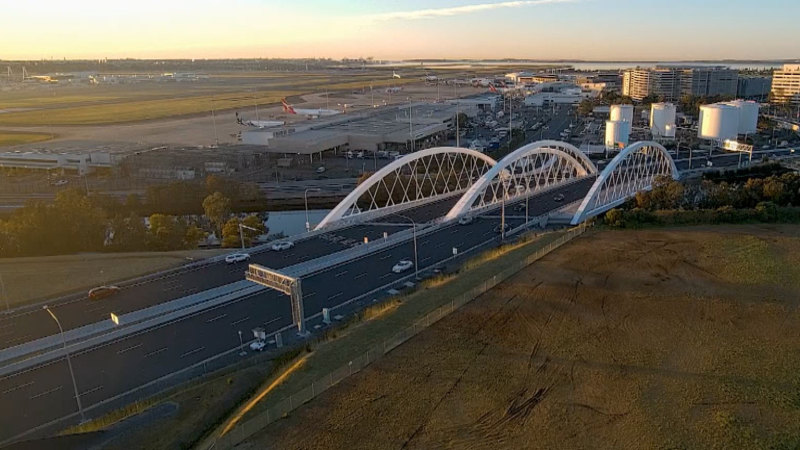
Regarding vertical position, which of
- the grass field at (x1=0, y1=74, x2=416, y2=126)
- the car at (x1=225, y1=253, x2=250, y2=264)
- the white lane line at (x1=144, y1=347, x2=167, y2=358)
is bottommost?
the white lane line at (x1=144, y1=347, x2=167, y2=358)

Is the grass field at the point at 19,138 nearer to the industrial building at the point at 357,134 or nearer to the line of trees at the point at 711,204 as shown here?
the industrial building at the point at 357,134

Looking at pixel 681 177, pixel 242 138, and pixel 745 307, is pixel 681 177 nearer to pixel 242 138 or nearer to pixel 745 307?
pixel 745 307

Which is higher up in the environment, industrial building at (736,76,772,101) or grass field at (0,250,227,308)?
industrial building at (736,76,772,101)

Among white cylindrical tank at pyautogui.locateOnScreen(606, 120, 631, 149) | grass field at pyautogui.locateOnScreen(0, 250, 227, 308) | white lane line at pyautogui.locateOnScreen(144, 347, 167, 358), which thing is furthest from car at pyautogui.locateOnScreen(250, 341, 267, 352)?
white cylindrical tank at pyautogui.locateOnScreen(606, 120, 631, 149)

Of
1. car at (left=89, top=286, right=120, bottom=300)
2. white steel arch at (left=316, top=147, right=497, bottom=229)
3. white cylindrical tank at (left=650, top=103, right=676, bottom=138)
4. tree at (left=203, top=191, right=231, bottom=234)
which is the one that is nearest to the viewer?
car at (left=89, top=286, right=120, bottom=300)

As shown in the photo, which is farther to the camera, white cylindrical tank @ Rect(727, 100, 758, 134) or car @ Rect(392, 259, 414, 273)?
white cylindrical tank @ Rect(727, 100, 758, 134)

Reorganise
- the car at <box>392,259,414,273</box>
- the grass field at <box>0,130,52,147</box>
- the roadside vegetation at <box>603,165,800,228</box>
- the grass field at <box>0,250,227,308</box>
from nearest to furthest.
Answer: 1. the grass field at <box>0,250,227,308</box>
2. the car at <box>392,259,414,273</box>
3. the roadside vegetation at <box>603,165,800,228</box>
4. the grass field at <box>0,130,52,147</box>

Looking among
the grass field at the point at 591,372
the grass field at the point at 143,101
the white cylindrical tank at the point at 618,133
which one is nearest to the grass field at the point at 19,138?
the grass field at the point at 143,101

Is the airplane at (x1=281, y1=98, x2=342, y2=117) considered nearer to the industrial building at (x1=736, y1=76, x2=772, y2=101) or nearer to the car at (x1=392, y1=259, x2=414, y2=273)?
the car at (x1=392, y1=259, x2=414, y2=273)

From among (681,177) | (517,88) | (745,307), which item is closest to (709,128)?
(681,177)
